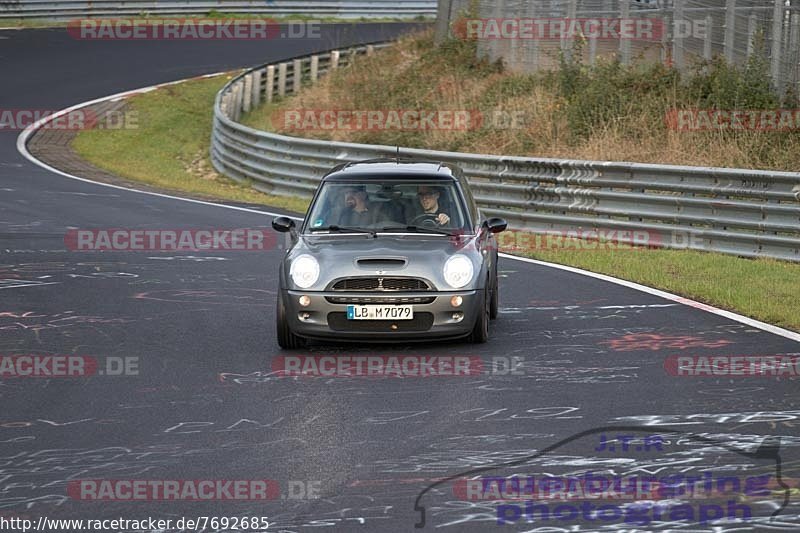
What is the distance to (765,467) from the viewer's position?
24.1 feet

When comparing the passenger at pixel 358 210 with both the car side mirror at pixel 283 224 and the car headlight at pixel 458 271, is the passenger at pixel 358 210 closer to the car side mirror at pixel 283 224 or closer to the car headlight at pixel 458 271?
the car side mirror at pixel 283 224

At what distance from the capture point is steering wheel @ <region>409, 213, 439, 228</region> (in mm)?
11992

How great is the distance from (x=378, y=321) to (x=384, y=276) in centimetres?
36

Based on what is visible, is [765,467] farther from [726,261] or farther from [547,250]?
[547,250]

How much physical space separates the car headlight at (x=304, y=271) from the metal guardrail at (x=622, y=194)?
7.33m

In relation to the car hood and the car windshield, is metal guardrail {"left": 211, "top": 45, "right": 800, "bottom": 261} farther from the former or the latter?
the car hood

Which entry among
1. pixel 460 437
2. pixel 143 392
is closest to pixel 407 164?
pixel 143 392

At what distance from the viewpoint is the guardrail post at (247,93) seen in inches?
1416
